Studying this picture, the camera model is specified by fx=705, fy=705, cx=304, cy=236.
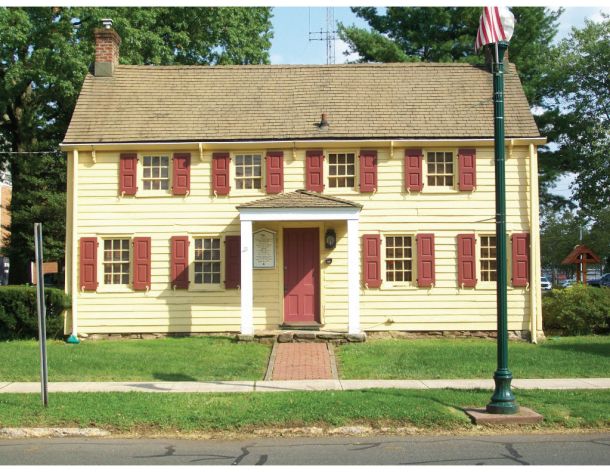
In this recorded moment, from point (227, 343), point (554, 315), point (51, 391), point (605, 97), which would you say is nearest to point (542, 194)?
point (605, 97)

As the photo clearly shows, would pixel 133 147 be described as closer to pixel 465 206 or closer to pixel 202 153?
pixel 202 153

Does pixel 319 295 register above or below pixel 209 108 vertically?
below

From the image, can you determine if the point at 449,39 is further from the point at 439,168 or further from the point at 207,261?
the point at 207,261

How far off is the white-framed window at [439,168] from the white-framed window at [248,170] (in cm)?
413

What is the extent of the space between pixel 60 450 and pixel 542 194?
28.0m

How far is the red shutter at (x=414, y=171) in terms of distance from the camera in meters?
17.1

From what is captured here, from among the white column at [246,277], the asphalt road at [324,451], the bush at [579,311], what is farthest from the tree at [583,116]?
the asphalt road at [324,451]

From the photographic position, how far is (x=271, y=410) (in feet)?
29.5

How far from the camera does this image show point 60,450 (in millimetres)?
7695

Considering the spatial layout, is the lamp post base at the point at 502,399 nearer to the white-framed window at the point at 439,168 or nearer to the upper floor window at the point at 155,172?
the white-framed window at the point at 439,168

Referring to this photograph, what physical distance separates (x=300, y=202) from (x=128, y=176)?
4392 millimetres

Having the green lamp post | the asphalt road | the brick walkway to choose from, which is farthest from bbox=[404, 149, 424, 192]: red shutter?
the asphalt road

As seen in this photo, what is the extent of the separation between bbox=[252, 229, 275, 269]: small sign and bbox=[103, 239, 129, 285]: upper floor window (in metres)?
3.20

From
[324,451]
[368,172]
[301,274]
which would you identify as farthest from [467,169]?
[324,451]
